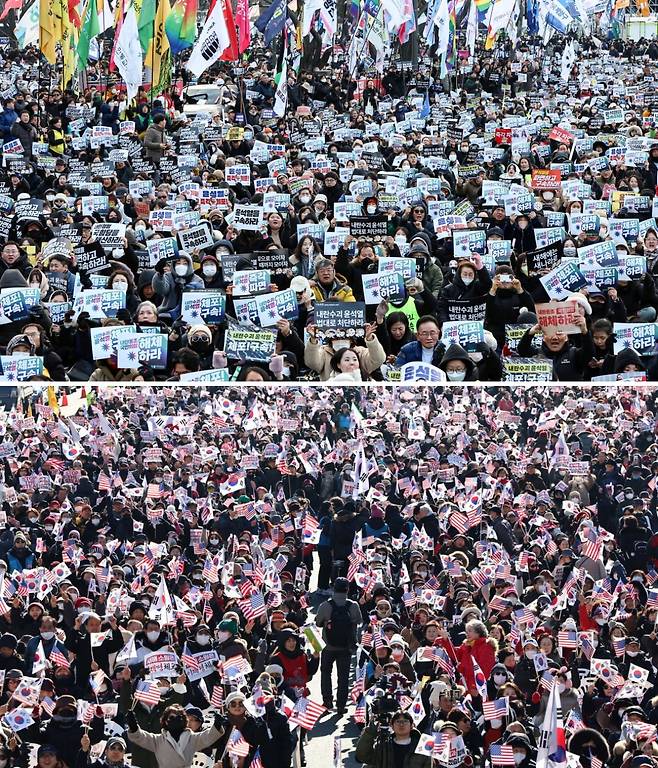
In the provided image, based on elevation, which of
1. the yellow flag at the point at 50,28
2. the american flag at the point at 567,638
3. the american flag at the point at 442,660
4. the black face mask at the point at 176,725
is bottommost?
the black face mask at the point at 176,725

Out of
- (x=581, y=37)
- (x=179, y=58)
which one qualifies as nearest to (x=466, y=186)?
(x=179, y=58)

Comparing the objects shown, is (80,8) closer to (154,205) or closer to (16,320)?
(154,205)

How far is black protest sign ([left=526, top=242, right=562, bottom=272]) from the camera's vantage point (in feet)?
48.8

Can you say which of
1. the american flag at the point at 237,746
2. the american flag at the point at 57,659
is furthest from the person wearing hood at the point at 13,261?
the american flag at the point at 237,746

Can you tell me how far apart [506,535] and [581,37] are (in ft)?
158

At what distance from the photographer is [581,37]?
54219mm

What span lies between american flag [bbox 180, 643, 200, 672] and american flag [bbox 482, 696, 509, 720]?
1.63m

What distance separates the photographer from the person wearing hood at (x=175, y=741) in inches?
327

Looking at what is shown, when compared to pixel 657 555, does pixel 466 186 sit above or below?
above

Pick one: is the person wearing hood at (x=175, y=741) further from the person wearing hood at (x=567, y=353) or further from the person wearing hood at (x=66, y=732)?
the person wearing hood at (x=567, y=353)

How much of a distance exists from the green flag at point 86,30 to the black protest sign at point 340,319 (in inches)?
786

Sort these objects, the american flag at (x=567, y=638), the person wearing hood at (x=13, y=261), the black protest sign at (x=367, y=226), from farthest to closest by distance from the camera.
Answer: the black protest sign at (x=367, y=226), the person wearing hood at (x=13, y=261), the american flag at (x=567, y=638)

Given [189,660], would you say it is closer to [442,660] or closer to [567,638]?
[442,660]

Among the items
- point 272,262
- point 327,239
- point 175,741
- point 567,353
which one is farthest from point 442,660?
point 327,239
